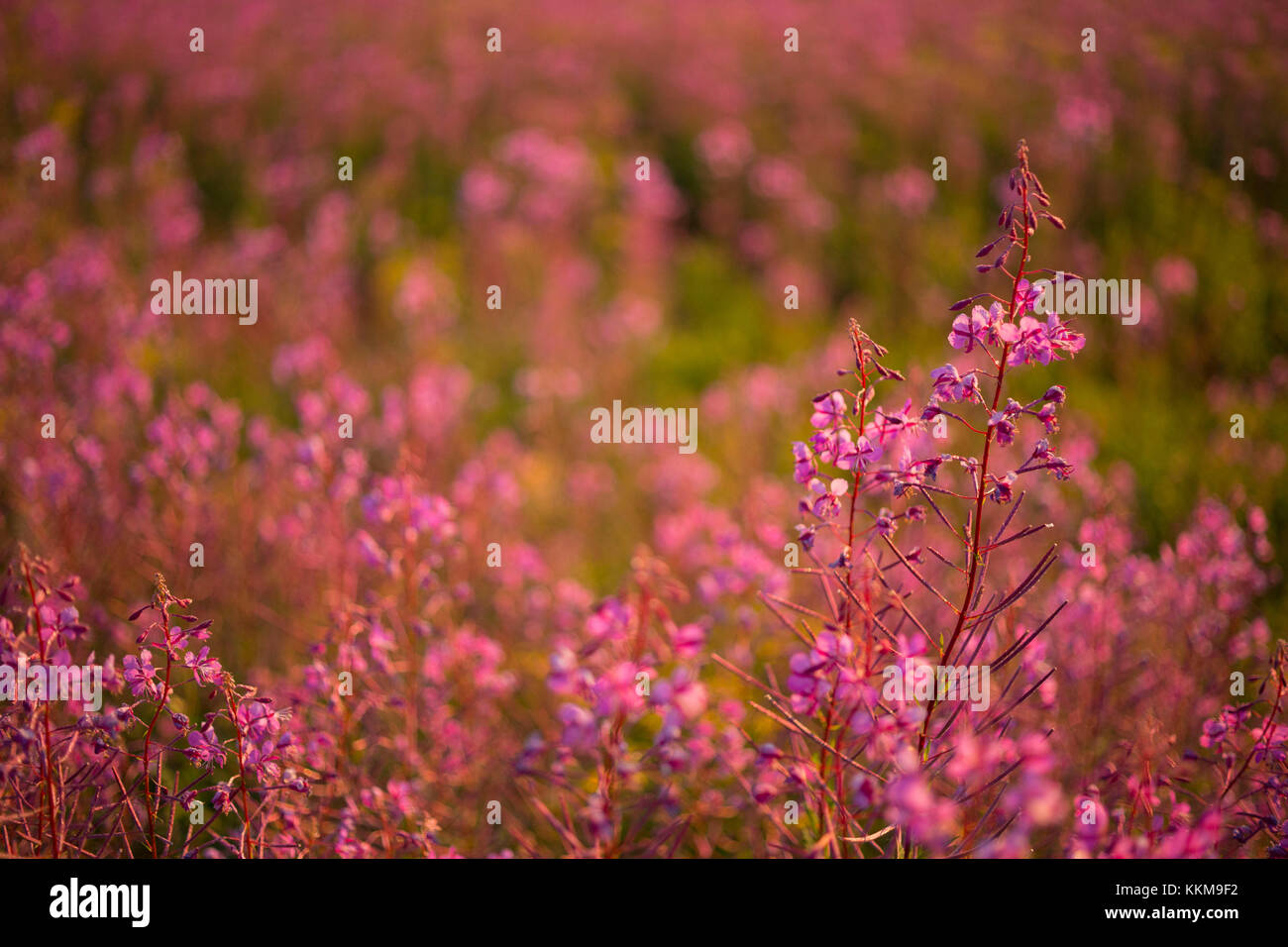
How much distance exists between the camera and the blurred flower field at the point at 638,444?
5.65 feet

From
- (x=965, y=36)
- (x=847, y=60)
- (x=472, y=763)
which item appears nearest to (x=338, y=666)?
(x=472, y=763)

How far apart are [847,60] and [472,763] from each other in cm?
1023

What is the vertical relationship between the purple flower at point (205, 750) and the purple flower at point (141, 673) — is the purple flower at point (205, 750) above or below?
below

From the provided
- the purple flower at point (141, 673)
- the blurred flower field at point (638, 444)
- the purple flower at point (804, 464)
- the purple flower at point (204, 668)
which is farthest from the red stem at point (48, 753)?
the purple flower at point (804, 464)

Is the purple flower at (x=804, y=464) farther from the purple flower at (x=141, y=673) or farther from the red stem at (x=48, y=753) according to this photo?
the red stem at (x=48, y=753)

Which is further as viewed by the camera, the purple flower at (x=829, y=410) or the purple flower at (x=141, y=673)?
the purple flower at (x=141, y=673)

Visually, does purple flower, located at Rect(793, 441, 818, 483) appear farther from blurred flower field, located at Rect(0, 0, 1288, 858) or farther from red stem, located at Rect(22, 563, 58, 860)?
red stem, located at Rect(22, 563, 58, 860)

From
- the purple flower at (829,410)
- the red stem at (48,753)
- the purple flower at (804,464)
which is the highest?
the purple flower at (829,410)

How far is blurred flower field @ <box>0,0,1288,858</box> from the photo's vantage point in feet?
5.65

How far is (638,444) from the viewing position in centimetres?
498

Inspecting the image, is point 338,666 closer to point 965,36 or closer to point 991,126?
point 991,126

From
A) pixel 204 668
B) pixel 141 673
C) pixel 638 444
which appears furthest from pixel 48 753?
pixel 638 444

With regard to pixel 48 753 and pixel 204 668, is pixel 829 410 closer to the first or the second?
pixel 204 668
